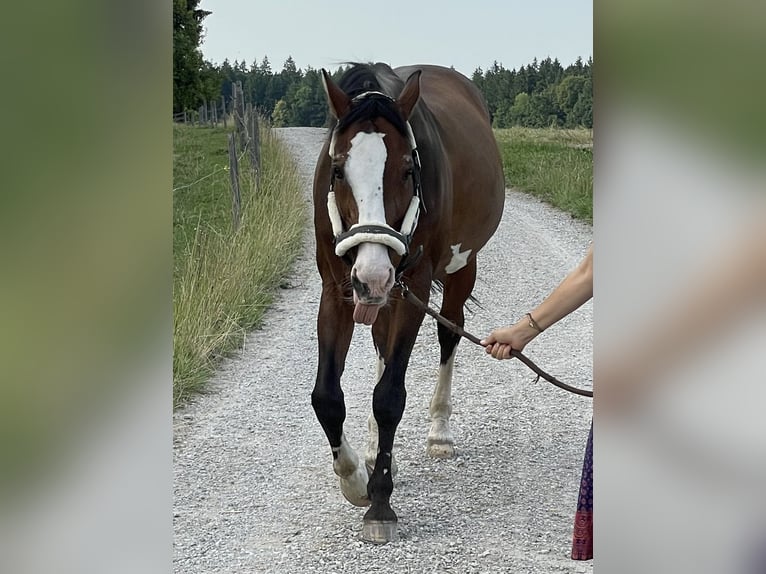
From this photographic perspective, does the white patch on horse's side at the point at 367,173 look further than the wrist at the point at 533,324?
Yes

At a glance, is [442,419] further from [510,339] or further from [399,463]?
[510,339]

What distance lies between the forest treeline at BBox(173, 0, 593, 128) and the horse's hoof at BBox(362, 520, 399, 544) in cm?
139

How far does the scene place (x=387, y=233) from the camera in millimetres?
2186

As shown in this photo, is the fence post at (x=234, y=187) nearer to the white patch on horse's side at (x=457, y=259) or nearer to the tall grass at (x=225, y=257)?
the tall grass at (x=225, y=257)

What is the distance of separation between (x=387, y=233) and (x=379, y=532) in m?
1.04

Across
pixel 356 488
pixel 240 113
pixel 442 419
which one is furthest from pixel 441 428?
pixel 240 113

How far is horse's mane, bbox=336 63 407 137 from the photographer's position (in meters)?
2.36

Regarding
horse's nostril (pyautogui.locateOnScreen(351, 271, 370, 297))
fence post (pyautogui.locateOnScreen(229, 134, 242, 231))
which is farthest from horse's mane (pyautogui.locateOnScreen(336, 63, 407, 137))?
fence post (pyautogui.locateOnScreen(229, 134, 242, 231))

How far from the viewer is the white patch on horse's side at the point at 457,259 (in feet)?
11.1

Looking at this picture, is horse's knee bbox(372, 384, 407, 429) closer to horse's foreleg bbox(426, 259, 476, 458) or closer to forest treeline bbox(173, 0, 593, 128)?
horse's foreleg bbox(426, 259, 476, 458)
